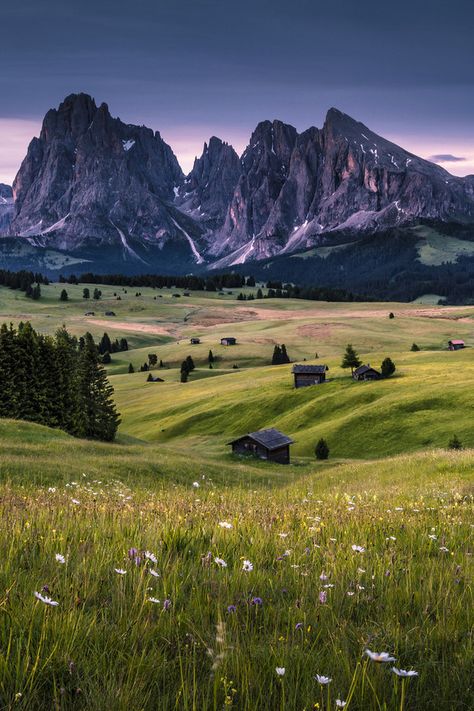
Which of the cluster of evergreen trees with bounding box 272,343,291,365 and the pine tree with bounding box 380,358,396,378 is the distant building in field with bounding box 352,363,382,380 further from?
the cluster of evergreen trees with bounding box 272,343,291,365

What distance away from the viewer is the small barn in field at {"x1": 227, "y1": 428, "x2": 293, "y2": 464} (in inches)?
2928

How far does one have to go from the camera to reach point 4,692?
2.58 metres

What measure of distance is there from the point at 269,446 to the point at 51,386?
93.1 feet

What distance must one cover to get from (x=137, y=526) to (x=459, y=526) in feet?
13.3

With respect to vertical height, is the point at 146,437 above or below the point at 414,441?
below

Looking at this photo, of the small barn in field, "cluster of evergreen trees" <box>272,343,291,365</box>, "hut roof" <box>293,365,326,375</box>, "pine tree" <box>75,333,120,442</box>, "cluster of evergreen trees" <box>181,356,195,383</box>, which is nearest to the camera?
"pine tree" <box>75,333,120,442</box>

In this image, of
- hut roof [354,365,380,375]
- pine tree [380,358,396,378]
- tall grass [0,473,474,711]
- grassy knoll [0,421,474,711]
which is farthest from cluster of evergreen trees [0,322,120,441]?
tall grass [0,473,474,711]

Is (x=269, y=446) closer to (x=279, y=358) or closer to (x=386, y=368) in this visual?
(x=386, y=368)

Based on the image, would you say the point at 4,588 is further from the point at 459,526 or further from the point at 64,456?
the point at 64,456

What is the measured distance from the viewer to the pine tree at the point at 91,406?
71.6 metres

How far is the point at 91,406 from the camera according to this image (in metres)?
73.3

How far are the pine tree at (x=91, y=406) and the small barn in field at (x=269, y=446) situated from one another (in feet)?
60.3

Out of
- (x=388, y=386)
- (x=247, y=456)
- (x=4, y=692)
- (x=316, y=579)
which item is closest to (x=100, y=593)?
(x=4, y=692)

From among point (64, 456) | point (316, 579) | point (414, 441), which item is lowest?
point (414, 441)
